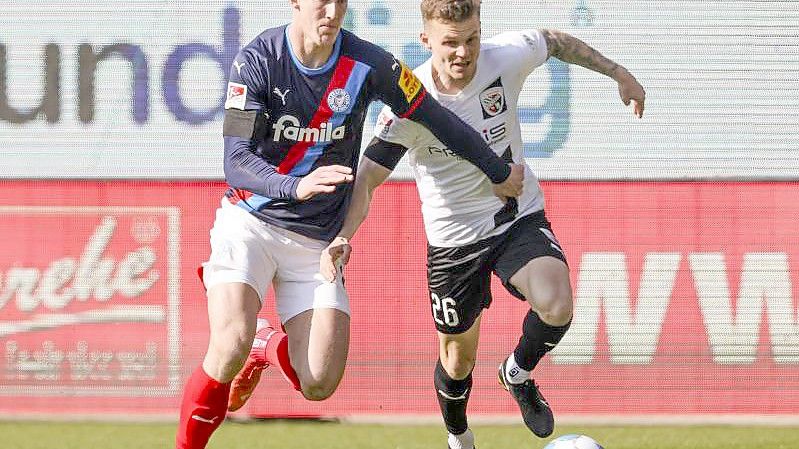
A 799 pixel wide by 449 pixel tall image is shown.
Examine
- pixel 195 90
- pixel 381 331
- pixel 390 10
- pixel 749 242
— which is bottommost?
pixel 381 331

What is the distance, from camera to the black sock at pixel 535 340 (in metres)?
6.05

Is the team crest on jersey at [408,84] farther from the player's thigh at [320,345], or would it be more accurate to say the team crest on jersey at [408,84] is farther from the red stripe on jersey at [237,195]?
the player's thigh at [320,345]

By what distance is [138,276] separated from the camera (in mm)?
8227

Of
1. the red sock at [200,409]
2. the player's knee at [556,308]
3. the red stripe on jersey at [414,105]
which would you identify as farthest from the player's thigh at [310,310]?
the player's knee at [556,308]

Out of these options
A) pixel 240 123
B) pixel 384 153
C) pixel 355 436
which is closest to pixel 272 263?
pixel 240 123

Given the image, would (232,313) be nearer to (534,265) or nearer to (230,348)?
(230,348)

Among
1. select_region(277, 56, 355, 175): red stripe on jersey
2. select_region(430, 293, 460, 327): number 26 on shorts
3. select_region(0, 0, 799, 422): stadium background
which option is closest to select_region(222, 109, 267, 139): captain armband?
select_region(277, 56, 355, 175): red stripe on jersey

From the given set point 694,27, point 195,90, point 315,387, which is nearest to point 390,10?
point 195,90

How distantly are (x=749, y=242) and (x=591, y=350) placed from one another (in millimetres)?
1100

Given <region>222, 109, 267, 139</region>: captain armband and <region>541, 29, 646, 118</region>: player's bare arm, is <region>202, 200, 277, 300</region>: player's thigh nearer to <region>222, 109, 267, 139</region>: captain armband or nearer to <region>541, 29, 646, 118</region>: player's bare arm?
<region>222, 109, 267, 139</region>: captain armband

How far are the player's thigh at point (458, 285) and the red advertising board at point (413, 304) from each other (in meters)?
1.72

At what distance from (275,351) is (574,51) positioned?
1.91m

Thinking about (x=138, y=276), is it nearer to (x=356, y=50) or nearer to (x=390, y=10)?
(x=390, y=10)

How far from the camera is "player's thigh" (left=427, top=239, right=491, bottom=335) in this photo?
634 cm
